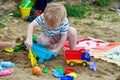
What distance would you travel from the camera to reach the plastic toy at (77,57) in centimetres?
409

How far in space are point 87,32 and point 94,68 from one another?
1762 mm

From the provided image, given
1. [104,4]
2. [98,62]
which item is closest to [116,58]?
[98,62]

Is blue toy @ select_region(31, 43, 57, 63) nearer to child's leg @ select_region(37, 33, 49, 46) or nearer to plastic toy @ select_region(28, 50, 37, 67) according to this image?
plastic toy @ select_region(28, 50, 37, 67)

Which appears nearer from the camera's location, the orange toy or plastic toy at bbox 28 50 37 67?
the orange toy

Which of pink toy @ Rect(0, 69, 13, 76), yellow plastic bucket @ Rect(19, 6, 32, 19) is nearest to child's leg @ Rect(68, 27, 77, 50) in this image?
pink toy @ Rect(0, 69, 13, 76)

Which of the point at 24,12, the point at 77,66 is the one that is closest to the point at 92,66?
the point at 77,66

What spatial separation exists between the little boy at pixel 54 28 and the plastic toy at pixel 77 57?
0.88ft

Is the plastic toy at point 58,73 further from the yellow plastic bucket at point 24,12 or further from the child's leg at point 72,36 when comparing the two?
the yellow plastic bucket at point 24,12

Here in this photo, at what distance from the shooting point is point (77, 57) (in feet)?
13.5

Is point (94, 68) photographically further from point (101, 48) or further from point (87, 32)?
point (87, 32)

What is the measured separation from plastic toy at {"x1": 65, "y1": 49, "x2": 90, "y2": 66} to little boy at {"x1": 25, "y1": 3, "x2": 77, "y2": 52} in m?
0.27

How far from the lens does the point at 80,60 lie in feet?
13.5

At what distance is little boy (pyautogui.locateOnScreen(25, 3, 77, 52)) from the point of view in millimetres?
4109

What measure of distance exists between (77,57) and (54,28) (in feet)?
1.51
